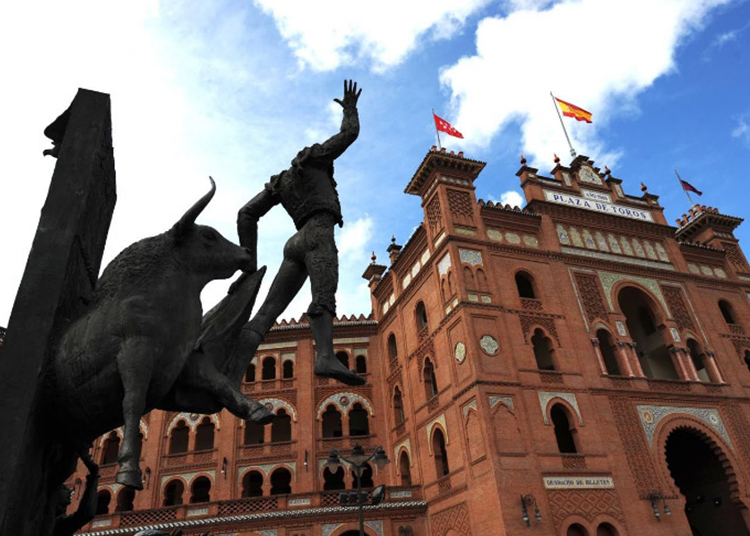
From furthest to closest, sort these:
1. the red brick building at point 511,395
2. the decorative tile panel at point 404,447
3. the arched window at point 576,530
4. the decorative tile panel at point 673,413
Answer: the decorative tile panel at point 404,447
the decorative tile panel at point 673,413
the red brick building at point 511,395
the arched window at point 576,530

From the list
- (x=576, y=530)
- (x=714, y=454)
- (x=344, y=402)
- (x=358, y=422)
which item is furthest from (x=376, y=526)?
(x=714, y=454)

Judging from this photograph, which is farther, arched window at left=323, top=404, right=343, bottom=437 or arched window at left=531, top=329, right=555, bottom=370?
arched window at left=323, top=404, right=343, bottom=437

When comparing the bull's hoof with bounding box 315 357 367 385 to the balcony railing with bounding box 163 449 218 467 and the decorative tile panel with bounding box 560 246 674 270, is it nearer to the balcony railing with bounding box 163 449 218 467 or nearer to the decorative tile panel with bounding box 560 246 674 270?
the decorative tile panel with bounding box 560 246 674 270

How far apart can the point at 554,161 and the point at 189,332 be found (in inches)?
954

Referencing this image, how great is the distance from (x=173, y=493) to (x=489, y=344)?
14.9 m

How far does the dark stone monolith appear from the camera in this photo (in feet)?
5.93

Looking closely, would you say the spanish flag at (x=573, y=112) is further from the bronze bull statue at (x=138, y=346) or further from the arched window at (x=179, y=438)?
the bronze bull statue at (x=138, y=346)

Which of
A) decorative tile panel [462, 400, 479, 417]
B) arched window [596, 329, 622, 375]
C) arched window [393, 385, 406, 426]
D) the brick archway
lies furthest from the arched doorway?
arched window [393, 385, 406, 426]

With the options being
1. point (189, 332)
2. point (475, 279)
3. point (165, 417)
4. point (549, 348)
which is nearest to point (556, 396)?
point (549, 348)

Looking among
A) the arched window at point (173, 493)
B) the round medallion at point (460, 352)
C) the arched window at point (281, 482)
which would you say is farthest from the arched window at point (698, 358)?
the arched window at point (173, 493)

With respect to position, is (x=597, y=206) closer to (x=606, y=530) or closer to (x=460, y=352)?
(x=460, y=352)

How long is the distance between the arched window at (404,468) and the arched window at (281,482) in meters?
4.84

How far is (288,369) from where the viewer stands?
2514 cm

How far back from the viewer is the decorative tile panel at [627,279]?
21.3 metres
